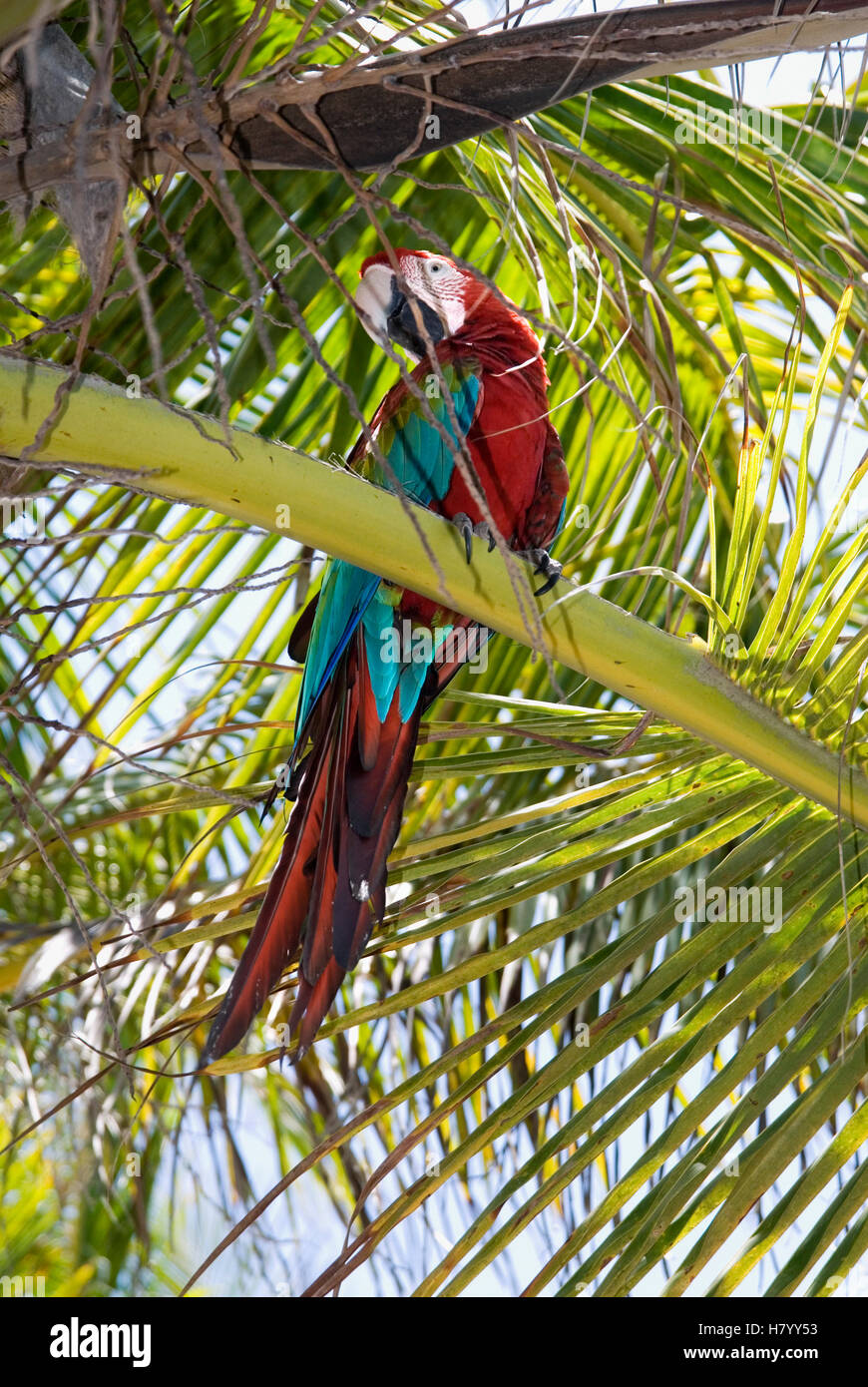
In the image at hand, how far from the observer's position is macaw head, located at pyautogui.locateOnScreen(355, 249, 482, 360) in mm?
1487

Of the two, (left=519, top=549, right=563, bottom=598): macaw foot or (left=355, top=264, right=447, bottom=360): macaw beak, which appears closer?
(left=519, top=549, right=563, bottom=598): macaw foot

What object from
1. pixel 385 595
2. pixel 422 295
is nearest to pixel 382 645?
pixel 385 595

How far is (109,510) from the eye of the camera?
1457 millimetres

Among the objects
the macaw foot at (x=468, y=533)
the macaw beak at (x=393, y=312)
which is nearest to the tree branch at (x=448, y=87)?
the macaw foot at (x=468, y=533)

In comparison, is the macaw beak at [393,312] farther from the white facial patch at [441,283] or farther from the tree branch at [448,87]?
the tree branch at [448,87]

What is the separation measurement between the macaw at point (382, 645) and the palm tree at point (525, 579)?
0.14 feet

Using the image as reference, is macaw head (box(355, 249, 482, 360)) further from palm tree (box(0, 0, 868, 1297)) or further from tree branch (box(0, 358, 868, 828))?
tree branch (box(0, 358, 868, 828))

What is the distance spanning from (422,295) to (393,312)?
76mm

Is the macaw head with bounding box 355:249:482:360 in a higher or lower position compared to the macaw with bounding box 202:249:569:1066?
higher

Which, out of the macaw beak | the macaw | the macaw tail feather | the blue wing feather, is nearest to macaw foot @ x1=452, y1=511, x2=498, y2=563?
the macaw

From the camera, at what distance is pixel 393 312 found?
1.62m

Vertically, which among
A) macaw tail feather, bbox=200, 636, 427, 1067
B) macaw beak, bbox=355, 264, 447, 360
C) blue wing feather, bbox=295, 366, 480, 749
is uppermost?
macaw beak, bbox=355, 264, 447, 360

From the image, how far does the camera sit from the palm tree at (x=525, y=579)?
75 centimetres
